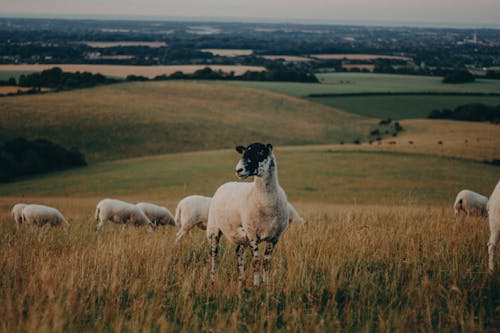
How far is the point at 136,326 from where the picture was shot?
4.72m

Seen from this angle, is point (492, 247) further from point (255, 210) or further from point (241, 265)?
point (241, 265)

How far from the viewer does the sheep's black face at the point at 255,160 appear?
601 cm

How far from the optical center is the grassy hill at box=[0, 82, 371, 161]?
236 ft

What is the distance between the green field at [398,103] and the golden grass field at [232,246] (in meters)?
6.95

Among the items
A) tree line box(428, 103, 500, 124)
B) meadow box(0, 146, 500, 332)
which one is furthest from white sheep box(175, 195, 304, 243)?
tree line box(428, 103, 500, 124)

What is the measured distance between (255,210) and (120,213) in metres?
10.9

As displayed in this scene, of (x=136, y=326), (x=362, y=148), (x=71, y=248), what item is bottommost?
(x=362, y=148)

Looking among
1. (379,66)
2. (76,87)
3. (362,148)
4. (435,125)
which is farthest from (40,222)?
(379,66)

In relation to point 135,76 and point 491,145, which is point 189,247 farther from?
point 135,76

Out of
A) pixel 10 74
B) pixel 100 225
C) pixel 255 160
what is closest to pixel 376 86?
pixel 10 74

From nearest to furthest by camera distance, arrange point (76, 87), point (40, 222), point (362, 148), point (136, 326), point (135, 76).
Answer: point (136, 326), point (40, 222), point (362, 148), point (76, 87), point (135, 76)

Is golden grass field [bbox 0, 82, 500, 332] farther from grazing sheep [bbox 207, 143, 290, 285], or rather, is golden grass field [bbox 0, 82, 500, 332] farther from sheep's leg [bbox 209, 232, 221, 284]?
grazing sheep [bbox 207, 143, 290, 285]

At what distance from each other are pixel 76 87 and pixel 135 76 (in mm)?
21977

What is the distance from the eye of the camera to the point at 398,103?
11162 cm
